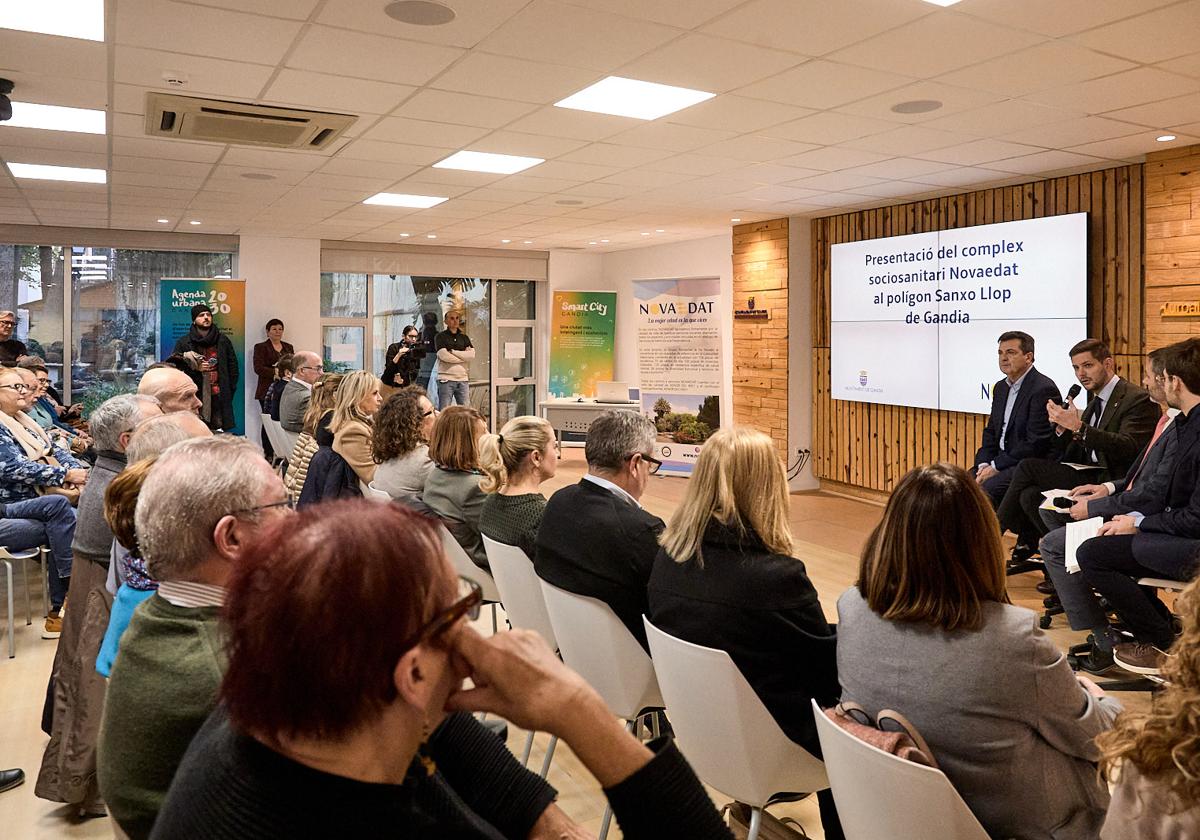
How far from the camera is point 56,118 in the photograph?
5297mm

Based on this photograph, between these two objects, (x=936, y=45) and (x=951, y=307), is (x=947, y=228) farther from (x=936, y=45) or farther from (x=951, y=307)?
(x=936, y=45)

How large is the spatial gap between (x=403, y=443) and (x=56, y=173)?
474 cm

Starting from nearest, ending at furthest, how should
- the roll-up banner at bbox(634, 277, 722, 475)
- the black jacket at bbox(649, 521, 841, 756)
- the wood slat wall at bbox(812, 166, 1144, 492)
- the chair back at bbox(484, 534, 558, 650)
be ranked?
1. the black jacket at bbox(649, 521, 841, 756)
2. the chair back at bbox(484, 534, 558, 650)
3. the wood slat wall at bbox(812, 166, 1144, 492)
4. the roll-up banner at bbox(634, 277, 722, 475)

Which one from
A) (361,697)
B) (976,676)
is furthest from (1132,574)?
(361,697)

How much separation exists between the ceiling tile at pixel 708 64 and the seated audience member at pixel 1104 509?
2.26 meters

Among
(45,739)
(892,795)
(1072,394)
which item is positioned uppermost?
(1072,394)

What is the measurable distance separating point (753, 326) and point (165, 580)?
28.9 ft

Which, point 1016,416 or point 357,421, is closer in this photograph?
point 357,421

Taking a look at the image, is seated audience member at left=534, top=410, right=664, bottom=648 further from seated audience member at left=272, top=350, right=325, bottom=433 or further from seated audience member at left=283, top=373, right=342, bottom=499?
seated audience member at left=272, top=350, right=325, bottom=433

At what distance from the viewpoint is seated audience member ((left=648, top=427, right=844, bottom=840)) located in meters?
2.23

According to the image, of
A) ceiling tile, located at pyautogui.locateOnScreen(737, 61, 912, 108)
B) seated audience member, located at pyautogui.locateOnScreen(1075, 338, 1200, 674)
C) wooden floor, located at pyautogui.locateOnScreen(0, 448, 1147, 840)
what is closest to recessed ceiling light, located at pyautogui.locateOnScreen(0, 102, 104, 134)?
wooden floor, located at pyautogui.locateOnScreen(0, 448, 1147, 840)

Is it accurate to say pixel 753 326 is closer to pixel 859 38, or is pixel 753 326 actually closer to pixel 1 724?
pixel 859 38

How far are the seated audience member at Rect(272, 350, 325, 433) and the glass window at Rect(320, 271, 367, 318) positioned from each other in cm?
424

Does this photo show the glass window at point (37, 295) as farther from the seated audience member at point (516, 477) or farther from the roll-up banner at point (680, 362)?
the seated audience member at point (516, 477)
